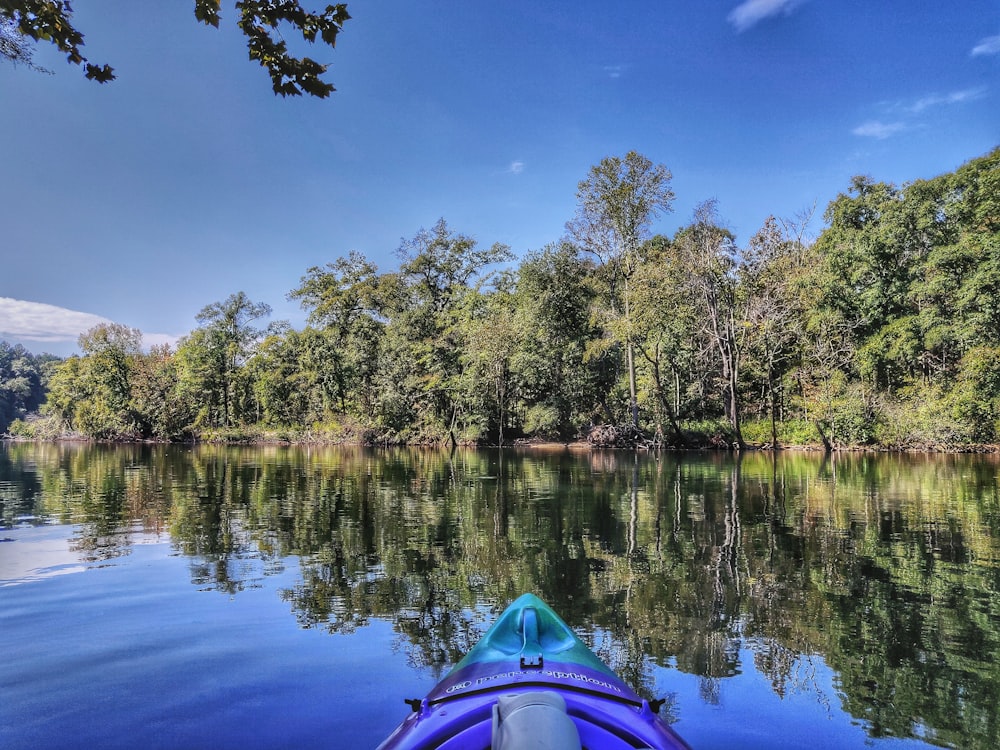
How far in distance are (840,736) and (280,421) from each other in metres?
53.1

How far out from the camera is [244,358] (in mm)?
55844

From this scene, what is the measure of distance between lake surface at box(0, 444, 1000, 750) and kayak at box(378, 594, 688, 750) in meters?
0.85

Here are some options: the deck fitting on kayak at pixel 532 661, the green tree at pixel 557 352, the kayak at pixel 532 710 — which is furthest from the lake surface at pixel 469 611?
the green tree at pixel 557 352

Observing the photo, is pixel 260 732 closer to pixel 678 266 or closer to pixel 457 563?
pixel 457 563

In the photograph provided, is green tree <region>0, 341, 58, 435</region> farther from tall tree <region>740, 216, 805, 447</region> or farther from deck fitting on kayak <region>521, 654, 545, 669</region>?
deck fitting on kayak <region>521, 654, 545, 669</region>

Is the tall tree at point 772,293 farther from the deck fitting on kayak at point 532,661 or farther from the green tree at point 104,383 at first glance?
the green tree at point 104,383

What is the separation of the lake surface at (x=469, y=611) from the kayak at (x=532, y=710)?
0.85 meters

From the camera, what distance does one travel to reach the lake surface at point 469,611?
12.5ft

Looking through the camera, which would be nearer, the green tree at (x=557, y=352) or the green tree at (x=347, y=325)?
the green tree at (x=557, y=352)

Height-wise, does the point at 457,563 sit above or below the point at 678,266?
below

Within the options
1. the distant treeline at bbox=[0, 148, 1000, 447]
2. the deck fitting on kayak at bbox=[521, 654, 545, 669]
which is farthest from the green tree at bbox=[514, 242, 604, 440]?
the deck fitting on kayak at bbox=[521, 654, 545, 669]

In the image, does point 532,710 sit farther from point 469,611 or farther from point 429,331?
point 429,331

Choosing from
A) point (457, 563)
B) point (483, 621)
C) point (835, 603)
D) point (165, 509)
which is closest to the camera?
point (483, 621)

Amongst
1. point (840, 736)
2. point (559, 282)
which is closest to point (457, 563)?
point (840, 736)
